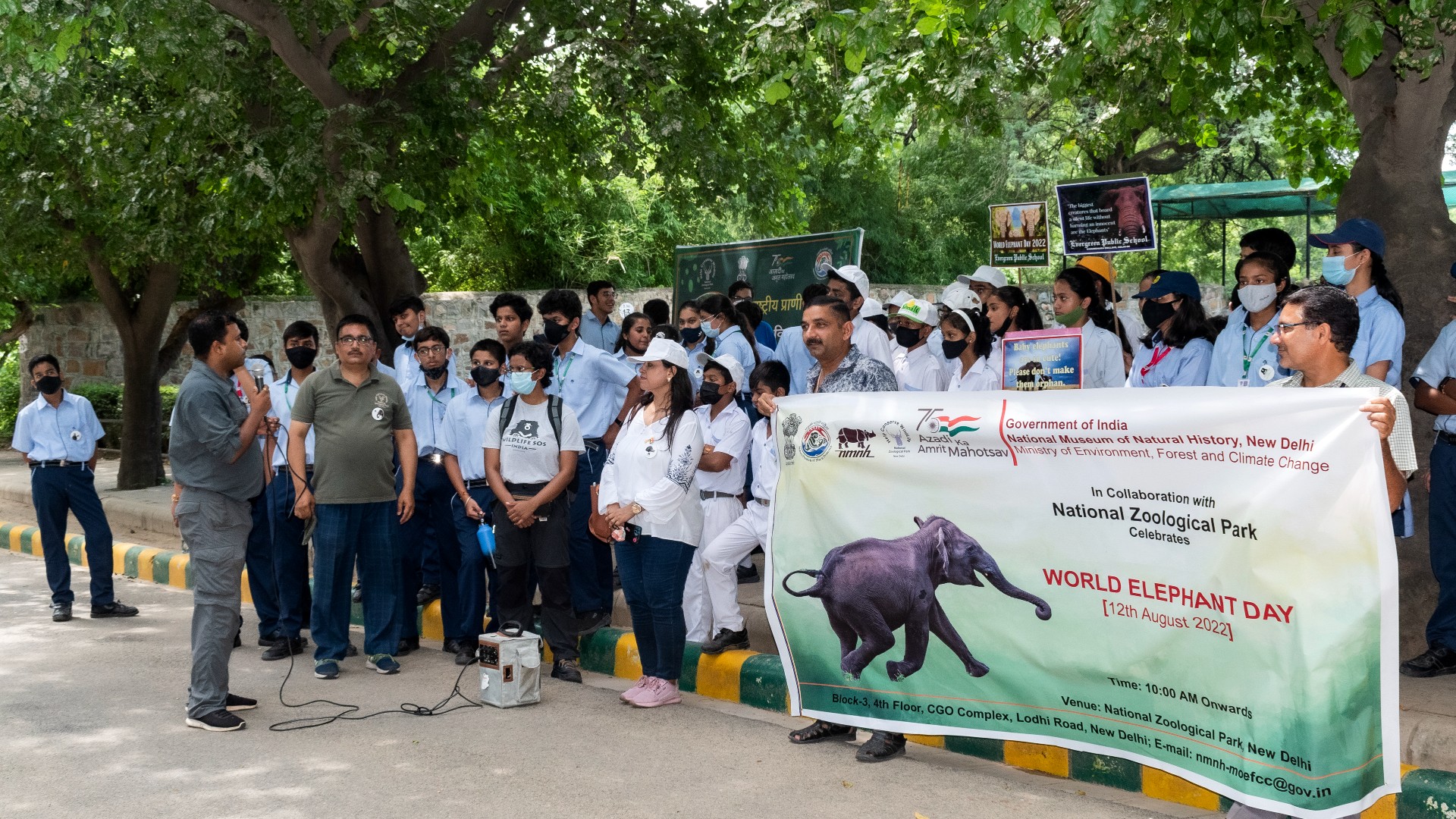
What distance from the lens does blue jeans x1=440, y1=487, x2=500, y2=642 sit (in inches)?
307

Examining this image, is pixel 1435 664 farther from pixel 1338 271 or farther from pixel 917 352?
pixel 917 352

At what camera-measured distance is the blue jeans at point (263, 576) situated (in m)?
8.34

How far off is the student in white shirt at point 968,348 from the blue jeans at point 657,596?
6.15 ft

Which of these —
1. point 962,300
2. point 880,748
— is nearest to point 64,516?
point 962,300

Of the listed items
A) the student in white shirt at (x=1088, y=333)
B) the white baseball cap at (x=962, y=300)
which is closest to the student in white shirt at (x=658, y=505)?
the white baseball cap at (x=962, y=300)

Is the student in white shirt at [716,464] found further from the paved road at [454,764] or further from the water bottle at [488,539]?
the water bottle at [488,539]

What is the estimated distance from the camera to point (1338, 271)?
19.8ft

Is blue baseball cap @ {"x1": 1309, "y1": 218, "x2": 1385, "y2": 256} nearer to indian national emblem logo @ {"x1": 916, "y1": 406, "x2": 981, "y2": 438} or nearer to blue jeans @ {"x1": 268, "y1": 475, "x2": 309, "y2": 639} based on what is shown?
indian national emblem logo @ {"x1": 916, "y1": 406, "x2": 981, "y2": 438}

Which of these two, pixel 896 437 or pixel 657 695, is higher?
pixel 896 437

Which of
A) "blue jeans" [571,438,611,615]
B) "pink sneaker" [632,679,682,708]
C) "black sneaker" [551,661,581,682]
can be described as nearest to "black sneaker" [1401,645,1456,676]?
"pink sneaker" [632,679,682,708]

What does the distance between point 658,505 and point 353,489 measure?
2.10 m

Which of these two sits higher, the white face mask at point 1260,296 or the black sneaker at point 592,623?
the white face mask at point 1260,296

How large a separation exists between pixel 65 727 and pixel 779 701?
141 inches

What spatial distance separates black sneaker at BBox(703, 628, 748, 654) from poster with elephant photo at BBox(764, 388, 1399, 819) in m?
1.35
